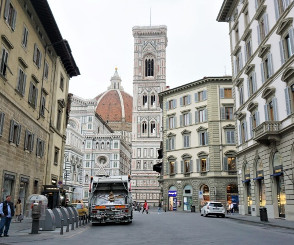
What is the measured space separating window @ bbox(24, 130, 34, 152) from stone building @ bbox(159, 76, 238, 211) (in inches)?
1055

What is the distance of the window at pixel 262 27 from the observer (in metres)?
27.2

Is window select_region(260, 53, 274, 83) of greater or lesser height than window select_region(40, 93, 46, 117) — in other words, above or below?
above

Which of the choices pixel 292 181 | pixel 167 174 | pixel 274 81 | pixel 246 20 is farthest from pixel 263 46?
pixel 167 174

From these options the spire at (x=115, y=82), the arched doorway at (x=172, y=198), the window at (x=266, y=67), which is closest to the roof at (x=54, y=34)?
the window at (x=266, y=67)

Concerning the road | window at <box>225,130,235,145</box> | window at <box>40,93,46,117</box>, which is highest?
window at <box>225,130,235,145</box>

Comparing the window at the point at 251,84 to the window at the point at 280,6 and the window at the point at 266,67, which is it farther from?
the window at the point at 280,6

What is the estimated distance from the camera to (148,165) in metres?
99.5

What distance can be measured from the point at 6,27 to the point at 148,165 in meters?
81.8

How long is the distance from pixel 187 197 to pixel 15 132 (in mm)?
32065

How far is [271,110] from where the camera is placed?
26.4m

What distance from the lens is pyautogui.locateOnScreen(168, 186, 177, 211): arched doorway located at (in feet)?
167

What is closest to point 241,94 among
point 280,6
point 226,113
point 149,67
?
point 280,6

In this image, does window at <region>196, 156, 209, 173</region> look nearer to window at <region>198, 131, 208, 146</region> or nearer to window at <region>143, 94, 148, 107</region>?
window at <region>198, 131, 208, 146</region>

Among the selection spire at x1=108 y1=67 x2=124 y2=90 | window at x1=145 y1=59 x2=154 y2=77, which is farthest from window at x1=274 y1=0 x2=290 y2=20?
spire at x1=108 y1=67 x2=124 y2=90
